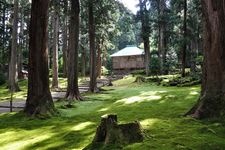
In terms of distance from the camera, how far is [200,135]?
7.86m

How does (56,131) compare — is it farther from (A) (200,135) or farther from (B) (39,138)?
(A) (200,135)

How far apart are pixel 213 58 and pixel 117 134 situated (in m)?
5.00

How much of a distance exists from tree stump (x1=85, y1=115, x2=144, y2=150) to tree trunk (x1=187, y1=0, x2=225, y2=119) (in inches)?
149

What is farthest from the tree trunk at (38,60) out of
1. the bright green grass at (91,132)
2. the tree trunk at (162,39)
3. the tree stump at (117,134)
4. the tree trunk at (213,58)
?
the tree trunk at (162,39)

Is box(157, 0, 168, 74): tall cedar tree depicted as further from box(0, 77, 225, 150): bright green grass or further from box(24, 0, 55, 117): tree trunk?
box(24, 0, 55, 117): tree trunk

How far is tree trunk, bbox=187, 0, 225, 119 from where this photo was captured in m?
10.5

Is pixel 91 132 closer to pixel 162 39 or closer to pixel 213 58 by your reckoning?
pixel 213 58

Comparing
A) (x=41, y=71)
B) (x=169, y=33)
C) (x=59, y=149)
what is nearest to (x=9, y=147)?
(x=59, y=149)

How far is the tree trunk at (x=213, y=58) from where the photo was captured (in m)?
10.5

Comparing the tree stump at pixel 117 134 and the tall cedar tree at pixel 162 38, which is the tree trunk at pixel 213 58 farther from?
the tall cedar tree at pixel 162 38

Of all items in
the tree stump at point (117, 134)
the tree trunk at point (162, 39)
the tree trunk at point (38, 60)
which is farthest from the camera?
the tree trunk at point (162, 39)

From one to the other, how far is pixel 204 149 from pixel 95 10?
904 inches

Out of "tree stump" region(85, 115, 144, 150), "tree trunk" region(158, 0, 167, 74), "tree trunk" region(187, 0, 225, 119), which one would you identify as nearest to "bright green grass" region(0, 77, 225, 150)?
"tree stump" region(85, 115, 144, 150)

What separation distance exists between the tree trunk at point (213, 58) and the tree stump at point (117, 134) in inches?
149
